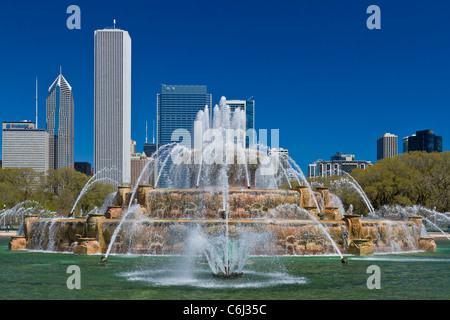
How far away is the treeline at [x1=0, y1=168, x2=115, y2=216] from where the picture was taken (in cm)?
6438

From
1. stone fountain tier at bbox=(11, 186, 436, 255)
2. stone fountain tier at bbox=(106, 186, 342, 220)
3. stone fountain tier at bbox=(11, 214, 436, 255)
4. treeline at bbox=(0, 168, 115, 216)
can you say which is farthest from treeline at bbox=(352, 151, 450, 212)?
treeline at bbox=(0, 168, 115, 216)

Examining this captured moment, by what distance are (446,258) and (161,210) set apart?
Answer: 13207 mm

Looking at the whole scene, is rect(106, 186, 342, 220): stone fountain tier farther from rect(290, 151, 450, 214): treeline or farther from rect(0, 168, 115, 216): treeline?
rect(0, 168, 115, 216): treeline

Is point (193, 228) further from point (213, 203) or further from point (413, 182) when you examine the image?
point (413, 182)

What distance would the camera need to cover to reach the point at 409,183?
175 ft

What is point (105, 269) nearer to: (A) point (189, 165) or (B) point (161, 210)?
(B) point (161, 210)

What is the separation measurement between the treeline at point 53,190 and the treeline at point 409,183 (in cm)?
3361

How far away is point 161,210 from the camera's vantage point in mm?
25438

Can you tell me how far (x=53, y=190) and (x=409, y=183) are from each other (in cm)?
4884

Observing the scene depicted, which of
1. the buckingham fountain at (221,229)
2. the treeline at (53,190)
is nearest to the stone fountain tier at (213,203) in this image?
the buckingham fountain at (221,229)

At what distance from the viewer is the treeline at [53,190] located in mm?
64375

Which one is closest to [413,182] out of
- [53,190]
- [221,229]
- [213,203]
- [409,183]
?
[409,183]

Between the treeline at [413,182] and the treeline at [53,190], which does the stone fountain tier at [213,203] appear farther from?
the treeline at [53,190]
